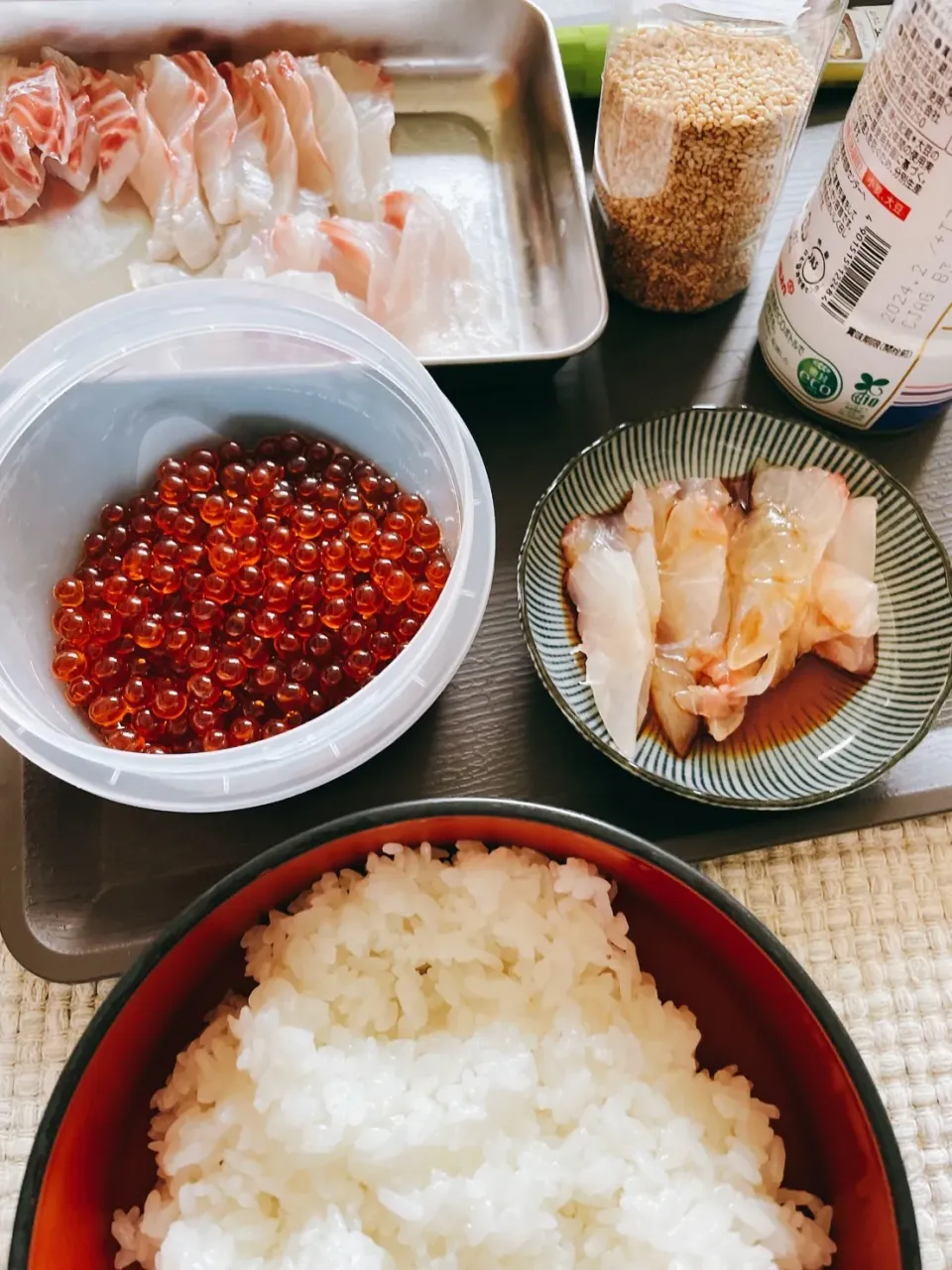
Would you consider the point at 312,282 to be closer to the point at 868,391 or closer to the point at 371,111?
the point at 371,111

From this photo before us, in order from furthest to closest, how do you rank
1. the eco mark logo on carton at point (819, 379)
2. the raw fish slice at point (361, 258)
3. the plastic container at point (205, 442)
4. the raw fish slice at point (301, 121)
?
the raw fish slice at point (301, 121) < the raw fish slice at point (361, 258) < the eco mark logo on carton at point (819, 379) < the plastic container at point (205, 442)

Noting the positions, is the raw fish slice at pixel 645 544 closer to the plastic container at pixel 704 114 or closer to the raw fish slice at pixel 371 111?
the plastic container at pixel 704 114

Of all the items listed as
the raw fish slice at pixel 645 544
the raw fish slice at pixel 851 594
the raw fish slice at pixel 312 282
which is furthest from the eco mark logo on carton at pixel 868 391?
the raw fish slice at pixel 312 282

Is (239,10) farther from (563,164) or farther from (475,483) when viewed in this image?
(475,483)

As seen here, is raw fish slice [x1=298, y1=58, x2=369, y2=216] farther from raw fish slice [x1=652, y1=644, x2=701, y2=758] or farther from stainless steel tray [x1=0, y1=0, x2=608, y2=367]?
raw fish slice [x1=652, y1=644, x2=701, y2=758]

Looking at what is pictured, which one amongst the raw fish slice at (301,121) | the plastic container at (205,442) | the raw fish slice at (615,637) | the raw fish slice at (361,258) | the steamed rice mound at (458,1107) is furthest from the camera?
the raw fish slice at (301,121)

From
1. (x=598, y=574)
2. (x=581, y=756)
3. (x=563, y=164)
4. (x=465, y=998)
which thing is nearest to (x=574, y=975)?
(x=465, y=998)

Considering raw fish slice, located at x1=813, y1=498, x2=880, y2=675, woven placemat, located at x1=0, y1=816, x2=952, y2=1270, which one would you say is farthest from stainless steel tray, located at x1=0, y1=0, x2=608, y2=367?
woven placemat, located at x1=0, y1=816, x2=952, y2=1270
